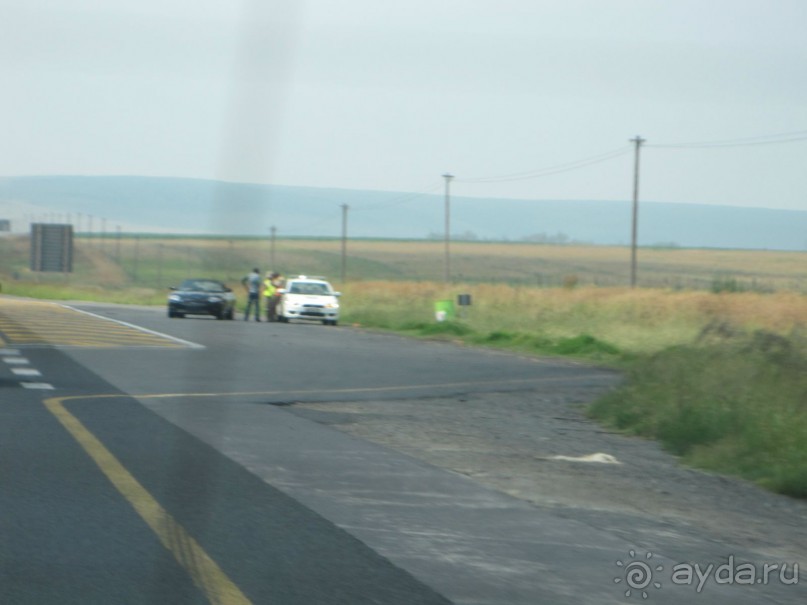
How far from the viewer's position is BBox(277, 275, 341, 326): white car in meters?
39.2

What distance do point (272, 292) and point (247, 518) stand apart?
3216cm

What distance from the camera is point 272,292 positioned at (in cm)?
→ 3972

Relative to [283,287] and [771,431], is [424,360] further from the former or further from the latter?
[283,287]

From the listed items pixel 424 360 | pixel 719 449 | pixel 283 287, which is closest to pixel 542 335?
pixel 424 360

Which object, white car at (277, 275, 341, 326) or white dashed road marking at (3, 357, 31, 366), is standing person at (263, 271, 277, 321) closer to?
white car at (277, 275, 341, 326)

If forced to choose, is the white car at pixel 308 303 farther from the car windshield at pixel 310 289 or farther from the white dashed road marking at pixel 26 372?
the white dashed road marking at pixel 26 372

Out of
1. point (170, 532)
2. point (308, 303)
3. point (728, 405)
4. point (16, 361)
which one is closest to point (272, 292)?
point (308, 303)

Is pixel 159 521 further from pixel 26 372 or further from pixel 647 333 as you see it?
pixel 647 333

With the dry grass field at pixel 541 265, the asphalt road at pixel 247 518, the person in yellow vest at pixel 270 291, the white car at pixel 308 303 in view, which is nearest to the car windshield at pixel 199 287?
the person in yellow vest at pixel 270 291

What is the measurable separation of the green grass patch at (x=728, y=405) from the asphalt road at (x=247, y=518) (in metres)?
2.85

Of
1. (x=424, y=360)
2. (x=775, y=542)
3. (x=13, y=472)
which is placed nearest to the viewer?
(x=775, y=542)

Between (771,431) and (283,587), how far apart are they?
21.6ft

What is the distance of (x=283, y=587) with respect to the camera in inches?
242

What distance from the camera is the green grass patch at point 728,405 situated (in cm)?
1095
